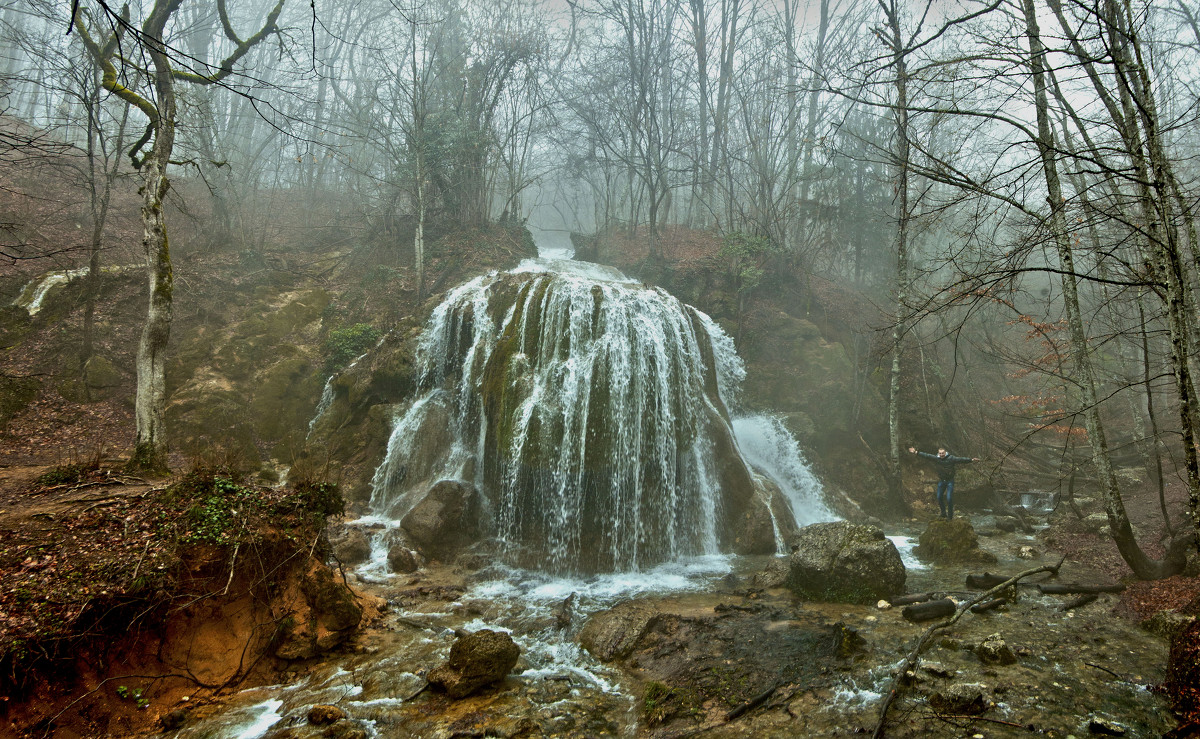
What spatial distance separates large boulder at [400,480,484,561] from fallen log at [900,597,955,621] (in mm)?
6945

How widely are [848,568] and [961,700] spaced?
9.66 ft

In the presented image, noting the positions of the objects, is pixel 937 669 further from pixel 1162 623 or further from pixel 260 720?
pixel 260 720

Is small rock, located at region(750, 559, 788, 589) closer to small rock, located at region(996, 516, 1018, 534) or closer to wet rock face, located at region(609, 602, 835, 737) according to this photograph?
wet rock face, located at region(609, 602, 835, 737)

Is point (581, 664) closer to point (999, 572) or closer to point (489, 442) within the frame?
point (489, 442)

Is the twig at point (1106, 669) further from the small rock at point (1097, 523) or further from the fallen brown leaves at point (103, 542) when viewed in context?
the fallen brown leaves at point (103, 542)

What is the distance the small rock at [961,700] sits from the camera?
450 centimetres

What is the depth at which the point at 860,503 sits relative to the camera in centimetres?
1347

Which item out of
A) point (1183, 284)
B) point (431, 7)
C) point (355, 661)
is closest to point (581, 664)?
point (355, 661)

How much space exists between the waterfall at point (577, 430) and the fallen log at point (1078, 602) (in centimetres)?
462

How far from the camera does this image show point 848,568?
24.6ft

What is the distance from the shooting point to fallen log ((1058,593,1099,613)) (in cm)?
665

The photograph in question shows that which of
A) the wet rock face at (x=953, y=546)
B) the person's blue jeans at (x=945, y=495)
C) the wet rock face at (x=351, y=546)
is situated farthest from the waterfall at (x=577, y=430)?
the person's blue jeans at (x=945, y=495)

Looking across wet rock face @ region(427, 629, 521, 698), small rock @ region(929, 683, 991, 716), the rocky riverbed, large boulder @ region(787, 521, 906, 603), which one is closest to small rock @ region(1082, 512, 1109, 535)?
the rocky riverbed

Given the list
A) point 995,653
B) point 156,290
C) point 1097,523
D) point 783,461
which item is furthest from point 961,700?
point 156,290
